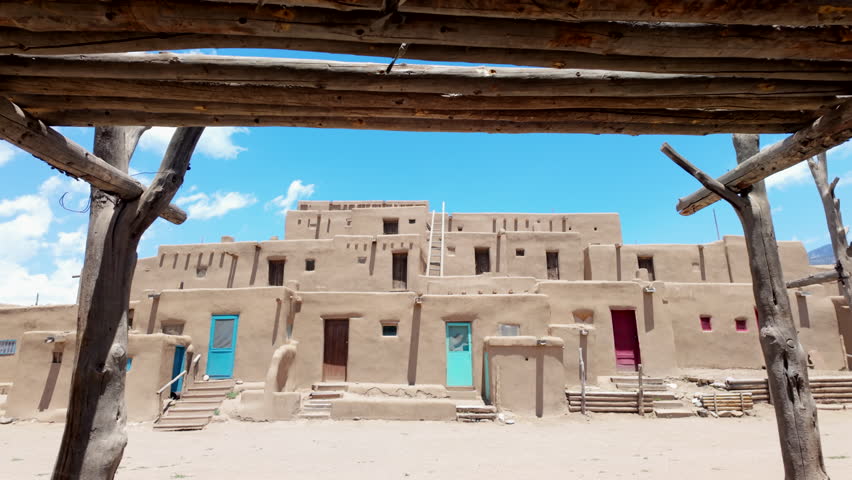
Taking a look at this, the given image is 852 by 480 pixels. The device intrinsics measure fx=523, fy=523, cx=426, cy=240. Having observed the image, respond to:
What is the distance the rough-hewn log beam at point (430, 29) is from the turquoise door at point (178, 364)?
14.7 m

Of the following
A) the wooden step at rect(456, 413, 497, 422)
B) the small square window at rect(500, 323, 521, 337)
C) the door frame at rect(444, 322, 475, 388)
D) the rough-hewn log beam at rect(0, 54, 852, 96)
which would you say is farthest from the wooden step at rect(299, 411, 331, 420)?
the rough-hewn log beam at rect(0, 54, 852, 96)

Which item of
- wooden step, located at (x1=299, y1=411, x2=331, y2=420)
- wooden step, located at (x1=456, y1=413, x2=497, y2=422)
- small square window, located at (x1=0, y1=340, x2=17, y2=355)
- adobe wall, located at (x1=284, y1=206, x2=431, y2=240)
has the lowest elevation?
wooden step, located at (x1=299, y1=411, x2=331, y2=420)

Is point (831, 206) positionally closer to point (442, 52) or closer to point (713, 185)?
point (713, 185)

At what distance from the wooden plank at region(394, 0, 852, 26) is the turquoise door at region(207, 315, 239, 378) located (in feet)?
52.3

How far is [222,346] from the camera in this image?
1688 cm

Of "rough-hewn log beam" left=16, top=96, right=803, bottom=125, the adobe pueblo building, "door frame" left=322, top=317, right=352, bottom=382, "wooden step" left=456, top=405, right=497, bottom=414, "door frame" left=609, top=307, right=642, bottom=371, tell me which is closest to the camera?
"rough-hewn log beam" left=16, top=96, right=803, bottom=125

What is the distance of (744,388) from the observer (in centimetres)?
1616

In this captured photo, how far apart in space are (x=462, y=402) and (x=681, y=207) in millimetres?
10324

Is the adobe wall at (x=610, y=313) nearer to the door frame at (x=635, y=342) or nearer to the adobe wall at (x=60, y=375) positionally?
the door frame at (x=635, y=342)

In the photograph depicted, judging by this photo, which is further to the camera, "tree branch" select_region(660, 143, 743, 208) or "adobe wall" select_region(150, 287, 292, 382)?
"adobe wall" select_region(150, 287, 292, 382)

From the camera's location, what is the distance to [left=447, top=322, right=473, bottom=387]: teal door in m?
16.8

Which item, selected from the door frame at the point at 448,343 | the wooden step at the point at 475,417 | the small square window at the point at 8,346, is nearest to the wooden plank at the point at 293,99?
the wooden step at the point at 475,417

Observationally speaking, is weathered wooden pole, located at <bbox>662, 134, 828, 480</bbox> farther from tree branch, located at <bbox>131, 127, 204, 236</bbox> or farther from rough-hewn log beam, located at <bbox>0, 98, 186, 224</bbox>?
rough-hewn log beam, located at <bbox>0, 98, 186, 224</bbox>

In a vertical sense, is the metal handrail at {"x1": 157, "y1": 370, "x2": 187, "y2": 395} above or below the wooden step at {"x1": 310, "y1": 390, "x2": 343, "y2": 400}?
above
